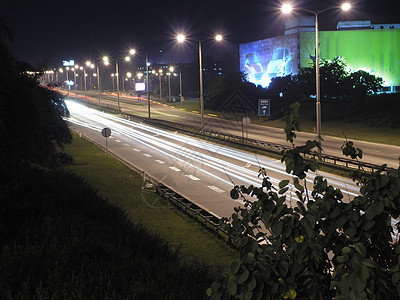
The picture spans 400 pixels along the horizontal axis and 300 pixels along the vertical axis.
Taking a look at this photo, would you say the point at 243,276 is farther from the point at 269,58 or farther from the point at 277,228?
the point at 269,58

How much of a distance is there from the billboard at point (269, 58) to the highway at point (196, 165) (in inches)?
2027

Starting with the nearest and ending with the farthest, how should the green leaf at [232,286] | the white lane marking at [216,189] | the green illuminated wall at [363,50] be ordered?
the green leaf at [232,286] → the white lane marking at [216,189] → the green illuminated wall at [363,50]

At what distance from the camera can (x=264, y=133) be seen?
54.6 metres

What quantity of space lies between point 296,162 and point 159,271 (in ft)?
19.5

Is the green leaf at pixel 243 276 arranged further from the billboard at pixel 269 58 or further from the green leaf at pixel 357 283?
the billboard at pixel 269 58

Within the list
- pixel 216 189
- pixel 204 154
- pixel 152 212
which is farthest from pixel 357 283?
pixel 204 154

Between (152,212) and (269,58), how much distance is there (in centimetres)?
9512

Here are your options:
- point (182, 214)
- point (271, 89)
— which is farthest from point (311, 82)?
point (182, 214)

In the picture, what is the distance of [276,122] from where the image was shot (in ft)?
218

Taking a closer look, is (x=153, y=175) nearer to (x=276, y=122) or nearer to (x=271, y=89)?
(x=276, y=122)

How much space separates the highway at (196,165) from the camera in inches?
957

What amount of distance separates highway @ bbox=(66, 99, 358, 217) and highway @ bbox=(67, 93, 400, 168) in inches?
259

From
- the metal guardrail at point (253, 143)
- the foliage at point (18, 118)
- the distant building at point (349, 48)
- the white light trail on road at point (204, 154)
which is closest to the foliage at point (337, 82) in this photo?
the distant building at point (349, 48)

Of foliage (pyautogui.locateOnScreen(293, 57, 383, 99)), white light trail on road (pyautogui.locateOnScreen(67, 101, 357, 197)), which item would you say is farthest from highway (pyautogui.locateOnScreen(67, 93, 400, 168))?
foliage (pyautogui.locateOnScreen(293, 57, 383, 99))
